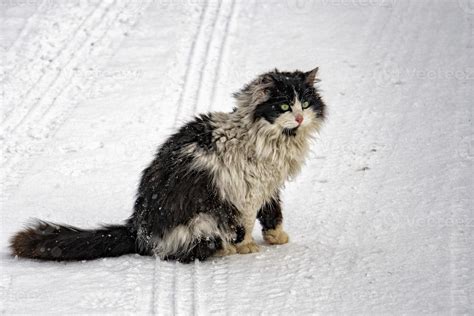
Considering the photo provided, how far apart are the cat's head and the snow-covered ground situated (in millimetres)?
1163

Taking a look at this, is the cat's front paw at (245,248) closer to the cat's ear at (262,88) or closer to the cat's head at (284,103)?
the cat's head at (284,103)

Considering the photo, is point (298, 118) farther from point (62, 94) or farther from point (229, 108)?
point (62, 94)

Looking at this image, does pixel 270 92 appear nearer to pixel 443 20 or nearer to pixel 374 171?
pixel 374 171

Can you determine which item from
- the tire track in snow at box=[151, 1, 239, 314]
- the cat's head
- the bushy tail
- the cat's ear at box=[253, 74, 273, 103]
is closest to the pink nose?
the cat's head

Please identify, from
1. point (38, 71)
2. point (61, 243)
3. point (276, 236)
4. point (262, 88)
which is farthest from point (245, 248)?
point (38, 71)

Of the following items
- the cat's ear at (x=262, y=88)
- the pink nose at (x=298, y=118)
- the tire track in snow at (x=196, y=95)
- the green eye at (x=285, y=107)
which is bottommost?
the tire track in snow at (x=196, y=95)

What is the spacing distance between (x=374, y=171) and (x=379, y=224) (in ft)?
4.67

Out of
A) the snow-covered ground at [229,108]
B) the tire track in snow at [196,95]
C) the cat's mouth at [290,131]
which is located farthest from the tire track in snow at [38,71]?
the cat's mouth at [290,131]

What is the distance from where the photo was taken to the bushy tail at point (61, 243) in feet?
18.3

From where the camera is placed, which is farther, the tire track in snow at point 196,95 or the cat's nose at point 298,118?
the cat's nose at point 298,118

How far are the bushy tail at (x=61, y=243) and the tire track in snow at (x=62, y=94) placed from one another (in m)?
2.05

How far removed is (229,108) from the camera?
9289 mm

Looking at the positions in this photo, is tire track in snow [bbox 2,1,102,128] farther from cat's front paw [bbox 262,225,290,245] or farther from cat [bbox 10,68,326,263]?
cat's front paw [bbox 262,225,290,245]

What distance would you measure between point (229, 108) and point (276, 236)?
3484 mm
